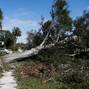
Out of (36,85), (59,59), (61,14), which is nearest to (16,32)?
(61,14)

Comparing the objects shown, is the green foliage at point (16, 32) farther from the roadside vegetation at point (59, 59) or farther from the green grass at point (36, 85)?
the green grass at point (36, 85)

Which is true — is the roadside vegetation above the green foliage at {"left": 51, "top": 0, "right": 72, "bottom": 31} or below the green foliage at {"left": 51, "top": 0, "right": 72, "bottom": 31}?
below

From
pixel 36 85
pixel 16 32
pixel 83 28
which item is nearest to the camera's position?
pixel 36 85

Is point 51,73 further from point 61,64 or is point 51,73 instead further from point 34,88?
point 34,88

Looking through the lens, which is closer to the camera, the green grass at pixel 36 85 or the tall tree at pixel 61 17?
the green grass at pixel 36 85

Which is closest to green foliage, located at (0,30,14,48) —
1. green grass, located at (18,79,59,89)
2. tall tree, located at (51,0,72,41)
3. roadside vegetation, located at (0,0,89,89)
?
roadside vegetation, located at (0,0,89,89)

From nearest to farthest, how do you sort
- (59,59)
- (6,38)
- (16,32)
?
1. (59,59)
2. (6,38)
3. (16,32)

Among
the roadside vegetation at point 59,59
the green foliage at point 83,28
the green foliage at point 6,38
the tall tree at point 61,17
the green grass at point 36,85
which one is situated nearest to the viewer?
the green grass at point 36,85

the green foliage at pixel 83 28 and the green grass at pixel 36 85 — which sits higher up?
the green foliage at pixel 83 28

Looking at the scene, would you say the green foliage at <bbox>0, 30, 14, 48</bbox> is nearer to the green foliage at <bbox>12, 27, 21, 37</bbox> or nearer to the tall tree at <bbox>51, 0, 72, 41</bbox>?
the green foliage at <bbox>12, 27, 21, 37</bbox>

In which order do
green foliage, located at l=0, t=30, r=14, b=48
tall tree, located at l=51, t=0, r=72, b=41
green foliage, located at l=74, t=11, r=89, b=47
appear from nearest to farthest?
green foliage, located at l=74, t=11, r=89, b=47, tall tree, located at l=51, t=0, r=72, b=41, green foliage, located at l=0, t=30, r=14, b=48

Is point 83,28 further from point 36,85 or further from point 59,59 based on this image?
point 36,85

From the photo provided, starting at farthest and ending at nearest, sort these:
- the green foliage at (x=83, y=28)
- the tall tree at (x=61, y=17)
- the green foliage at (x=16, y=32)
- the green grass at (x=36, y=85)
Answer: the green foliage at (x=16, y=32) < the tall tree at (x=61, y=17) < the green foliage at (x=83, y=28) < the green grass at (x=36, y=85)

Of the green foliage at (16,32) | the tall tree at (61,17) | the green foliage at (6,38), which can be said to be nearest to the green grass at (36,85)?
the tall tree at (61,17)
